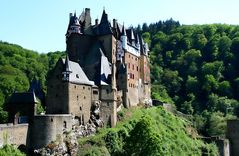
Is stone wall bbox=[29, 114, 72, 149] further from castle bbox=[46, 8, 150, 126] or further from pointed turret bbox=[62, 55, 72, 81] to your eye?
pointed turret bbox=[62, 55, 72, 81]

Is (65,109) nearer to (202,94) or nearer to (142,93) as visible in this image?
(142,93)

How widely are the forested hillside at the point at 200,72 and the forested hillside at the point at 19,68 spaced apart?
33.8m

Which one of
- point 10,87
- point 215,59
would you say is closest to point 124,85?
point 10,87

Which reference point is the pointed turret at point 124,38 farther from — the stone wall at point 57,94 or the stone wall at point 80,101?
the stone wall at point 57,94

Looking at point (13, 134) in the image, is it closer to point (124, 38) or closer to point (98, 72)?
point (98, 72)

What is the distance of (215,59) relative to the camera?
161m

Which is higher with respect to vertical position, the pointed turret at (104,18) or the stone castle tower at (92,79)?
the pointed turret at (104,18)

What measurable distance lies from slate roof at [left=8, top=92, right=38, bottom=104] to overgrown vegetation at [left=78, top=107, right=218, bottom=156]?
8.64m

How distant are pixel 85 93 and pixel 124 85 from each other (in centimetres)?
1137

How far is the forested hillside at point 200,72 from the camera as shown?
13050cm

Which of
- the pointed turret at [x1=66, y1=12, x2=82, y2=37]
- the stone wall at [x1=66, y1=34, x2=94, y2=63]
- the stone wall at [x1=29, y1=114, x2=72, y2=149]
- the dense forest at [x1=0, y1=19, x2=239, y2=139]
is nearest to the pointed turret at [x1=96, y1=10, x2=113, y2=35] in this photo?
the stone wall at [x1=66, y1=34, x2=94, y2=63]

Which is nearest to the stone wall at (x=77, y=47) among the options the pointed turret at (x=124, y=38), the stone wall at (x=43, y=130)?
the pointed turret at (x=124, y=38)

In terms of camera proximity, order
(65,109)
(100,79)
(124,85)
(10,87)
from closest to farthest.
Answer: (65,109) < (100,79) < (124,85) < (10,87)

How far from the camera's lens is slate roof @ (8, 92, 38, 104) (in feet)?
211
